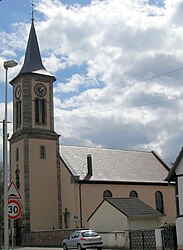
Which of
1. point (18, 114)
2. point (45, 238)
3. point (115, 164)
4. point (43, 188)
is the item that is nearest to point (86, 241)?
point (45, 238)

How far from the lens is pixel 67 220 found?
4934 cm

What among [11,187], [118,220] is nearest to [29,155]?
[118,220]

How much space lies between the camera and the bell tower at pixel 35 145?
4897 centimetres

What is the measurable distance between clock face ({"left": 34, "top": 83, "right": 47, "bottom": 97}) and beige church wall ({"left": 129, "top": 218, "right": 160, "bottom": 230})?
20.8m

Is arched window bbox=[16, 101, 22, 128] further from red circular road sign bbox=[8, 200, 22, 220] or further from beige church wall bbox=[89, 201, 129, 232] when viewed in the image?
red circular road sign bbox=[8, 200, 22, 220]

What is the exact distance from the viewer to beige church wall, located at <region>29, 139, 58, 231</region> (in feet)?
160

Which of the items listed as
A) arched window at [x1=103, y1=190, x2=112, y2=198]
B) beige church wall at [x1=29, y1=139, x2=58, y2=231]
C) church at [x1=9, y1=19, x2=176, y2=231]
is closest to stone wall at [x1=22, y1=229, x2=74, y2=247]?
church at [x1=9, y1=19, x2=176, y2=231]

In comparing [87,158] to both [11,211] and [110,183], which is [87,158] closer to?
[110,183]

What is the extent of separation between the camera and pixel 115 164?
54.8m

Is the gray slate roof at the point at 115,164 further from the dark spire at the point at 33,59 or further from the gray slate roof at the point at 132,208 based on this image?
the gray slate roof at the point at 132,208

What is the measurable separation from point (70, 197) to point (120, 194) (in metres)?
5.82

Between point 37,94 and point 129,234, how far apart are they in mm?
24396

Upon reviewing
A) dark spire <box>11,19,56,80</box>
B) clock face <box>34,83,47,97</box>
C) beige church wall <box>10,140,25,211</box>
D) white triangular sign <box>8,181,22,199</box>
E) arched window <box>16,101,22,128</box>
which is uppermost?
dark spire <box>11,19,56,80</box>

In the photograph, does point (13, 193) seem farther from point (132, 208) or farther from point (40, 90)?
point (40, 90)
